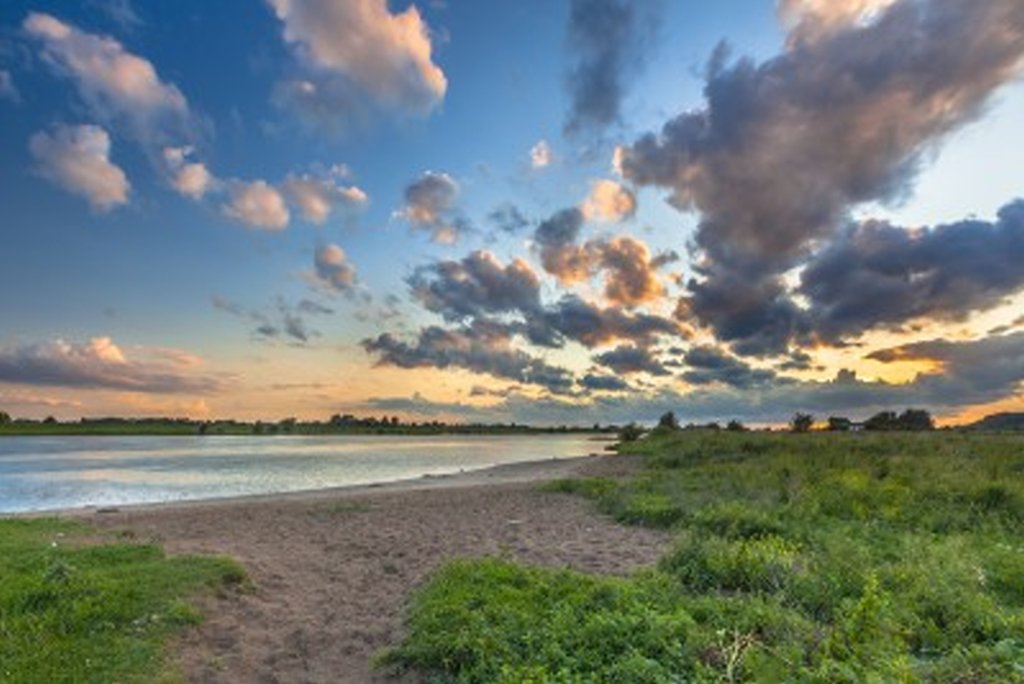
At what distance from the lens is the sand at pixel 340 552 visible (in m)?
8.30

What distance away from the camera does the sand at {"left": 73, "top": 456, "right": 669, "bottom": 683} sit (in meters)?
8.30

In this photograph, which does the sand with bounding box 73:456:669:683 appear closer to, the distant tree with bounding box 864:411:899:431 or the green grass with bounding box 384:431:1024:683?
the green grass with bounding box 384:431:1024:683

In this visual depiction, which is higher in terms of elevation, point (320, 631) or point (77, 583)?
point (77, 583)

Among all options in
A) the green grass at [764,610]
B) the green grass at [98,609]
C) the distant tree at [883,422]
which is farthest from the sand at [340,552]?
the distant tree at [883,422]

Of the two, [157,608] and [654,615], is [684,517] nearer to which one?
[654,615]

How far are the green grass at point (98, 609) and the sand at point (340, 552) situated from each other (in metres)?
0.42

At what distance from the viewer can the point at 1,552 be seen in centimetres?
1325

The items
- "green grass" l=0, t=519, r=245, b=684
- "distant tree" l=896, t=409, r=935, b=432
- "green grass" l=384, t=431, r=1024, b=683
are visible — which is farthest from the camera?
"distant tree" l=896, t=409, r=935, b=432

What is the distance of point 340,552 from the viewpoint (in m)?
14.9

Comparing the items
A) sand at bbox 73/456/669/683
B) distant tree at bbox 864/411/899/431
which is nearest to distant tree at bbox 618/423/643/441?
distant tree at bbox 864/411/899/431

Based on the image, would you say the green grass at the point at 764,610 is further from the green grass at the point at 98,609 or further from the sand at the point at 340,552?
the green grass at the point at 98,609

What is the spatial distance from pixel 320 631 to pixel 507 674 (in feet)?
13.3

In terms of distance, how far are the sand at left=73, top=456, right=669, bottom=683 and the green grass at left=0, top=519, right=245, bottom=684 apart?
16.4 inches

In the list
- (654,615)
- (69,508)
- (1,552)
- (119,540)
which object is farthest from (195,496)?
(654,615)
